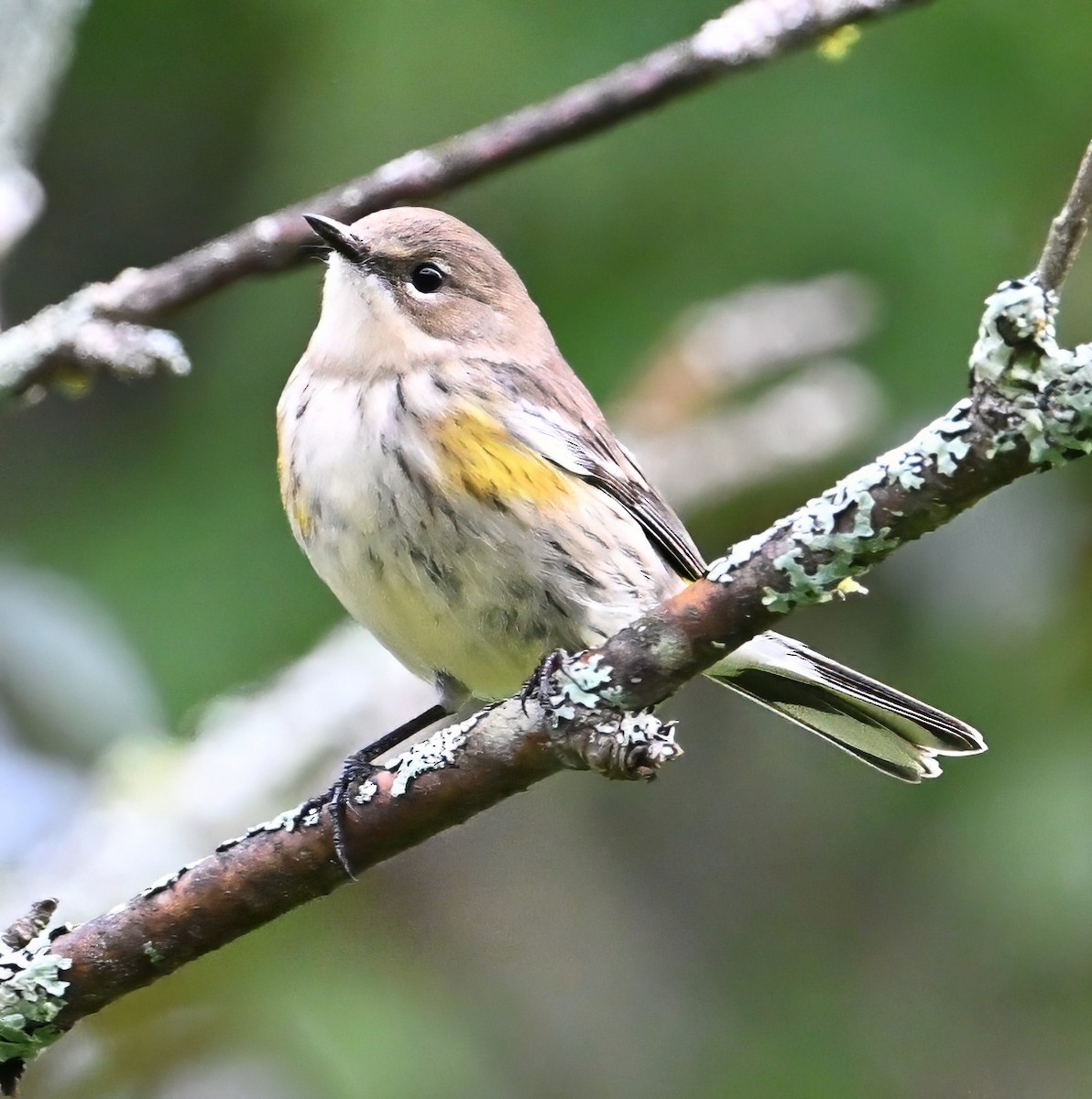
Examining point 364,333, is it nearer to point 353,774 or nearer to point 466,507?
point 466,507

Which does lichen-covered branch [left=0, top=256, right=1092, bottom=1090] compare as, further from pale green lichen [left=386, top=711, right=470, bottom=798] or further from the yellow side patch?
the yellow side patch

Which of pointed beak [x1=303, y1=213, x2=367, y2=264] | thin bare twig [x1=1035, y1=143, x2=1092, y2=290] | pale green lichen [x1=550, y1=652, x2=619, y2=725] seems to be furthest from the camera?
pointed beak [x1=303, y1=213, x2=367, y2=264]

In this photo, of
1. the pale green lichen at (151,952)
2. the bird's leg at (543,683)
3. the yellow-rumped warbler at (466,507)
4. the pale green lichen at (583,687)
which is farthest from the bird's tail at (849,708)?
the pale green lichen at (151,952)

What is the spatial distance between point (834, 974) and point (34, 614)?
2.48 meters

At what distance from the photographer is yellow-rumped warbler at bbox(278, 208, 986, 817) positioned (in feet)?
8.71

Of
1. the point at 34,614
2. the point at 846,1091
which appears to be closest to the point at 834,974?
the point at 846,1091

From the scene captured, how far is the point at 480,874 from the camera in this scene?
4879mm

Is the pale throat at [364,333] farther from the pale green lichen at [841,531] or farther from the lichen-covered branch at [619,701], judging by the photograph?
the pale green lichen at [841,531]

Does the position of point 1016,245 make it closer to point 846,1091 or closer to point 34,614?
point 846,1091

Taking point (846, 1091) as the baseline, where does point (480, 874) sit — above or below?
above

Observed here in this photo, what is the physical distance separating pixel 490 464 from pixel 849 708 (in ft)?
2.76

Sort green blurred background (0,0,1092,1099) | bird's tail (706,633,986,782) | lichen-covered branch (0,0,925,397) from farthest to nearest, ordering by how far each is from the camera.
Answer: green blurred background (0,0,1092,1099) < bird's tail (706,633,986,782) < lichen-covered branch (0,0,925,397)

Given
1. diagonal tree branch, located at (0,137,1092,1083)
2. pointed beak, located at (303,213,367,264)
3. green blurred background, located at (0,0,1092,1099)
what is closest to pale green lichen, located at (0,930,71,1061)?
diagonal tree branch, located at (0,137,1092,1083)

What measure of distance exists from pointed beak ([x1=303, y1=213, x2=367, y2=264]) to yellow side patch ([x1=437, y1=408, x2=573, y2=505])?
0.39 meters
